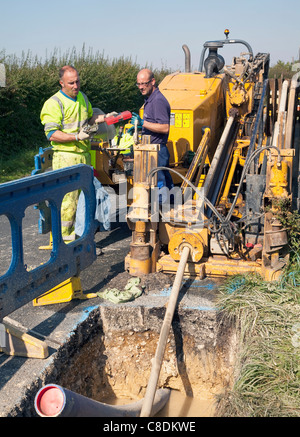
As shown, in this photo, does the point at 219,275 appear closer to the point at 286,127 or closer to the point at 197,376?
the point at 197,376

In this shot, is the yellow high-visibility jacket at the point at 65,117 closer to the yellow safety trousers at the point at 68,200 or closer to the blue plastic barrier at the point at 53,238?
the yellow safety trousers at the point at 68,200

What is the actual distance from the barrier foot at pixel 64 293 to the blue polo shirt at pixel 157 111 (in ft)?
5.98

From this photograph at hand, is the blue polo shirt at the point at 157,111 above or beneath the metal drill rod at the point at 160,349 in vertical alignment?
above

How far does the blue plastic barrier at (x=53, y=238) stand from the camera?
3.92 m

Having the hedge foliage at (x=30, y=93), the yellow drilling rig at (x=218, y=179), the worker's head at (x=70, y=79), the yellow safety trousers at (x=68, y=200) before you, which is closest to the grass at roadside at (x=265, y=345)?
the yellow drilling rig at (x=218, y=179)

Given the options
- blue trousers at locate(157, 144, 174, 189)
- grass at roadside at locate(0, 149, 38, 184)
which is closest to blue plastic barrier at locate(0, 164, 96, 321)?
blue trousers at locate(157, 144, 174, 189)

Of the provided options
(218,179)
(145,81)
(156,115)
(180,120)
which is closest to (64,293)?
(156,115)

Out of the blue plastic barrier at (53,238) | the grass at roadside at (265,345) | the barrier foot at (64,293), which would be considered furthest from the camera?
the barrier foot at (64,293)

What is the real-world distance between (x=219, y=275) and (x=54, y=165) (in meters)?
2.10

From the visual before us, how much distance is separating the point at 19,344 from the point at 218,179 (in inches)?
136

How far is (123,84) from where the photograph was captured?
20.8 meters
